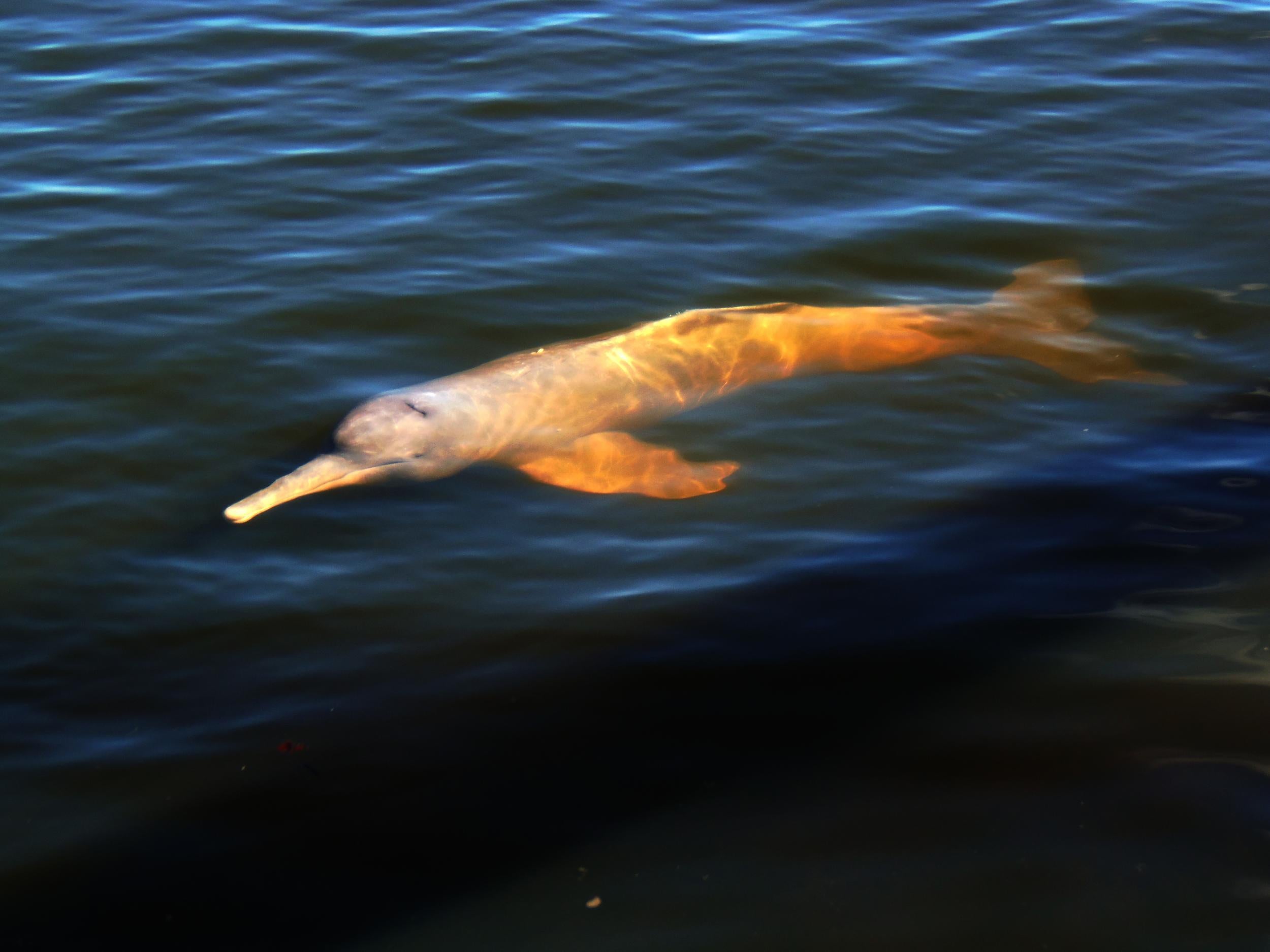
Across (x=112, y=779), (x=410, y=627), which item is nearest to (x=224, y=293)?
(x=410, y=627)

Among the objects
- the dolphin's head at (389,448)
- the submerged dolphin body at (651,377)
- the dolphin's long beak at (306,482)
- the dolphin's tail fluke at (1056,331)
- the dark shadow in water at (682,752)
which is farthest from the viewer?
the dolphin's tail fluke at (1056,331)

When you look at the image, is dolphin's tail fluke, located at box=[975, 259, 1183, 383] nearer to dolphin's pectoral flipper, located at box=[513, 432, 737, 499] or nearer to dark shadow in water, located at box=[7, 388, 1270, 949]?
dark shadow in water, located at box=[7, 388, 1270, 949]

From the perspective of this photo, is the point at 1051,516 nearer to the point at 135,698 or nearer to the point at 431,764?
the point at 431,764

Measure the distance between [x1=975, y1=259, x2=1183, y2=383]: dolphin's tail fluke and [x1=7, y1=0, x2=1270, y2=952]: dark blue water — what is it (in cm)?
16

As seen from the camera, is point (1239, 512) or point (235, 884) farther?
point (1239, 512)

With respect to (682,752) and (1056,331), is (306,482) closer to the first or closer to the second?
(682,752)

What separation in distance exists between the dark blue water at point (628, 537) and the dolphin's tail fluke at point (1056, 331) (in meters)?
0.16

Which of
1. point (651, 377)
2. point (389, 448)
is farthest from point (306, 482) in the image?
point (651, 377)

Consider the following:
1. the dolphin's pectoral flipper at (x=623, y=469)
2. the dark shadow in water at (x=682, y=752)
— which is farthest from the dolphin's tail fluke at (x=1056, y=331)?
the dolphin's pectoral flipper at (x=623, y=469)

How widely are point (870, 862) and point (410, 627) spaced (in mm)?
2335

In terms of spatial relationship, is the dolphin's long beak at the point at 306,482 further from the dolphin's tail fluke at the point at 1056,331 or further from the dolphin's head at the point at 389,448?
the dolphin's tail fluke at the point at 1056,331

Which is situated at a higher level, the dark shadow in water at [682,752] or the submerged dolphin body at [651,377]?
the submerged dolphin body at [651,377]

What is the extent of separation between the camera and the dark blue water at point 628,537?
415 cm

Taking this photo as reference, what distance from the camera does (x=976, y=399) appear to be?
7.40 m
